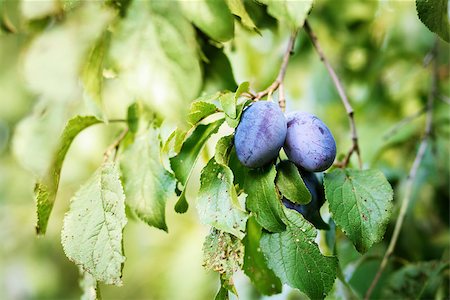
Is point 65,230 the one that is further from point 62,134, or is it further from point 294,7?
point 294,7

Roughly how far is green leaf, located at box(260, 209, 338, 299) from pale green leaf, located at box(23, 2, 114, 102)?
266 mm

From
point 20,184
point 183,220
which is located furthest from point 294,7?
point 20,184

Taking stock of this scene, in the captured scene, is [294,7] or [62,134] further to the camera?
[62,134]

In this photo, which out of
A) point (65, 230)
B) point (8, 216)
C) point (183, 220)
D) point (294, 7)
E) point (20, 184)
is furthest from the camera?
point (20, 184)

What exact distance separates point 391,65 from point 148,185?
3.57ft

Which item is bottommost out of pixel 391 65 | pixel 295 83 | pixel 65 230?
pixel 295 83

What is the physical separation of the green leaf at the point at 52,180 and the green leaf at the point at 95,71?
4 centimetres

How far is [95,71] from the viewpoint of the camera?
0.73 metres

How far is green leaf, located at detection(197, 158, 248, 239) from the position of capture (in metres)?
0.63

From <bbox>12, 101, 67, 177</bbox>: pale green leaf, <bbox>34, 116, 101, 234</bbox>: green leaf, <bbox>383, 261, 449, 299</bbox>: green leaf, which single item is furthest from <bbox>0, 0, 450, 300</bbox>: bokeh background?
<bbox>34, 116, 101, 234</bbox>: green leaf

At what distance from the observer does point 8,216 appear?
7.97 ft

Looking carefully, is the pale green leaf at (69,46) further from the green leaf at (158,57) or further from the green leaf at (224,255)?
the green leaf at (224,255)

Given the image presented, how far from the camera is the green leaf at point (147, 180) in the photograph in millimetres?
725

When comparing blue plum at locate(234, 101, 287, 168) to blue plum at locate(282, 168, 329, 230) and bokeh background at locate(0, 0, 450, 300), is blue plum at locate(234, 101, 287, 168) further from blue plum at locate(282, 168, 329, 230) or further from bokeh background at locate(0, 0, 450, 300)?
bokeh background at locate(0, 0, 450, 300)
